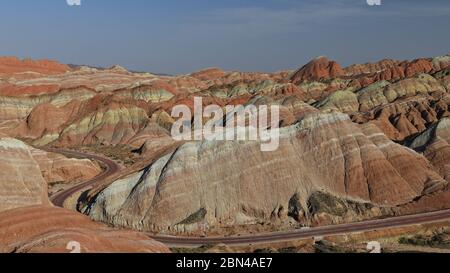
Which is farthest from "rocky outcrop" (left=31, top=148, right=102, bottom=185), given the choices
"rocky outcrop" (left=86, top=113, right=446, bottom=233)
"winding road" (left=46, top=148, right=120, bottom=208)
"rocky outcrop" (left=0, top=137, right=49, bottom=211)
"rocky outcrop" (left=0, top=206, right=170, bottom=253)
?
"rocky outcrop" (left=0, top=206, right=170, bottom=253)

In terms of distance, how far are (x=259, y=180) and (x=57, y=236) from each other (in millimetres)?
32320

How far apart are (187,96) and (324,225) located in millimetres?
123726

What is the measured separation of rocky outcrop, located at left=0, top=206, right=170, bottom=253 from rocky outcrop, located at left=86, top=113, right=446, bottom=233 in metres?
11.5

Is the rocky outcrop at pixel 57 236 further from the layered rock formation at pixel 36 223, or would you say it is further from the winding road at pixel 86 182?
the winding road at pixel 86 182

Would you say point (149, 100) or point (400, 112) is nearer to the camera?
point (400, 112)

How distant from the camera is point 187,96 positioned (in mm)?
182125

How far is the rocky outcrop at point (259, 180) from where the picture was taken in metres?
64.9

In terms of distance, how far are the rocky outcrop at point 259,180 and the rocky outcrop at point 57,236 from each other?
11453 mm

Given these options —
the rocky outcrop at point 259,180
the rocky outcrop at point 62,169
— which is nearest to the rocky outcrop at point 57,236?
the rocky outcrop at point 259,180
